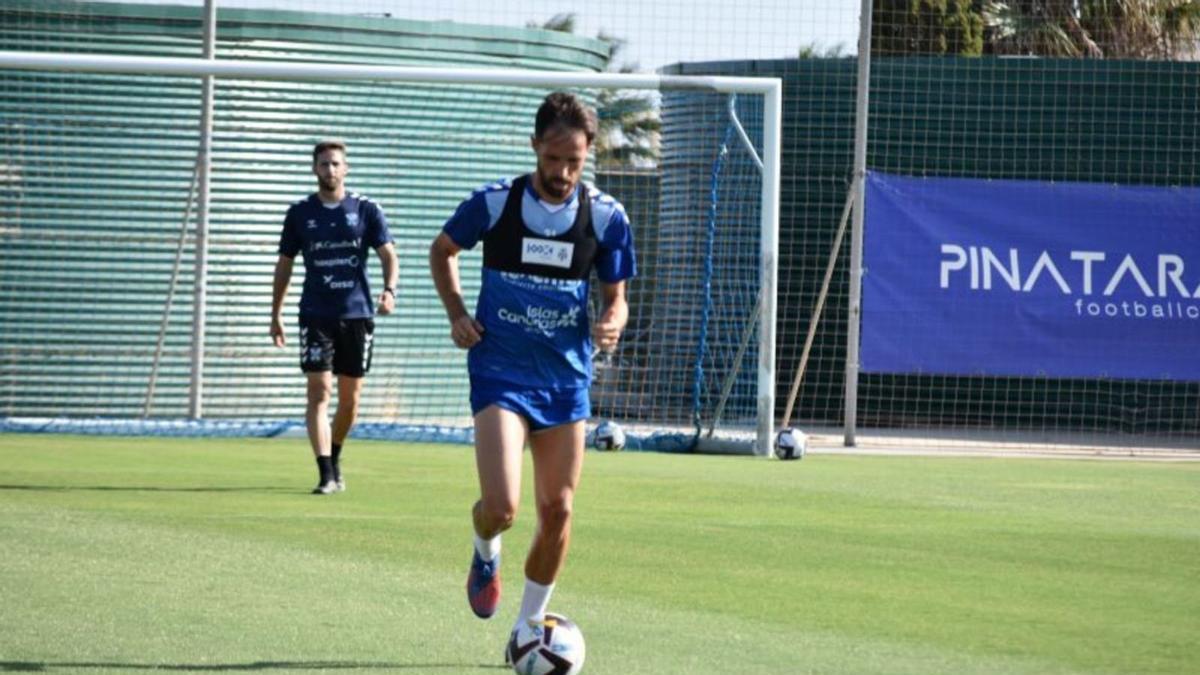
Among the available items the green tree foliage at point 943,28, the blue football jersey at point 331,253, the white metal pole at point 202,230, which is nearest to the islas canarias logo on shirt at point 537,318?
the blue football jersey at point 331,253

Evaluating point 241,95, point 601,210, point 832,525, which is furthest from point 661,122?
point 601,210

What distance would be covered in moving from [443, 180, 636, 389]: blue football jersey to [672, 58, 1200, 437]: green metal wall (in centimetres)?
1600

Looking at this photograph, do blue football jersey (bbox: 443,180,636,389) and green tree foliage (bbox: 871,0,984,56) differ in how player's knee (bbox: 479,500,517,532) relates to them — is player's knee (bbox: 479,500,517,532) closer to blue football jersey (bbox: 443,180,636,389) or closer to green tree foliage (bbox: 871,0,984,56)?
blue football jersey (bbox: 443,180,636,389)

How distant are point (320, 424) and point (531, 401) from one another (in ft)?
20.1

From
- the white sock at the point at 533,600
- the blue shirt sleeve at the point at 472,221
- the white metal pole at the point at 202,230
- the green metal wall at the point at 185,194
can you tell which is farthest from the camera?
the green metal wall at the point at 185,194

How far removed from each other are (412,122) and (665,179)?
112 inches

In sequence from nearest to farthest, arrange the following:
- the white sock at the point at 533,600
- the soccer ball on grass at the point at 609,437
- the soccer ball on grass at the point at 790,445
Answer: the white sock at the point at 533,600 < the soccer ball on grass at the point at 790,445 < the soccer ball on grass at the point at 609,437

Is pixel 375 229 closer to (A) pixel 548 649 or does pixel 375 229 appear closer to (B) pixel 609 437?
(B) pixel 609 437

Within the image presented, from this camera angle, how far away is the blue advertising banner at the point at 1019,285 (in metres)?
18.5

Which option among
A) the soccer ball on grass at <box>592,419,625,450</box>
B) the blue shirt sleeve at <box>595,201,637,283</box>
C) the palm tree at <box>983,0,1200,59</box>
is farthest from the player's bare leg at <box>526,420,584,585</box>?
the palm tree at <box>983,0,1200,59</box>

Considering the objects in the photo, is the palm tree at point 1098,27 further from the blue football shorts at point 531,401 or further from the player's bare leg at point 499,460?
the player's bare leg at point 499,460

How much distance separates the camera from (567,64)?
2381cm

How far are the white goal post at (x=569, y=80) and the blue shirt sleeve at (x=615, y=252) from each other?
9.68 meters

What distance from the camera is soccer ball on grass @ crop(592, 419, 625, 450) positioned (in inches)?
719
